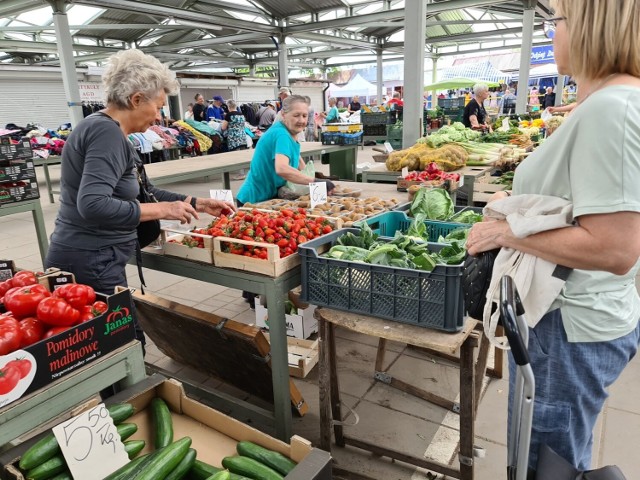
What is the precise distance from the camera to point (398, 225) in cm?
296

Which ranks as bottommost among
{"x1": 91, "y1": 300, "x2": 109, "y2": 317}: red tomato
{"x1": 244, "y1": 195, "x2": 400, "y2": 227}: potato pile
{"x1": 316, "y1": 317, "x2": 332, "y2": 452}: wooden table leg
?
{"x1": 316, "y1": 317, "x2": 332, "y2": 452}: wooden table leg

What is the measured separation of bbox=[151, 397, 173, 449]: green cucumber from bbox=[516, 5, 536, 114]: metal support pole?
11.9 m

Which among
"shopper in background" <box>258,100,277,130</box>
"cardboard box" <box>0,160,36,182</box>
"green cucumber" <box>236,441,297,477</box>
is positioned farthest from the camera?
"shopper in background" <box>258,100,277,130</box>

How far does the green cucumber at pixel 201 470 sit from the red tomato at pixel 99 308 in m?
0.61

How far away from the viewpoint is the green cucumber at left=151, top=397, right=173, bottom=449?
1.58 m

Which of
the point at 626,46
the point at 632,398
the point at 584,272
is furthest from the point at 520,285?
the point at 632,398

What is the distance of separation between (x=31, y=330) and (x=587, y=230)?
1662 mm

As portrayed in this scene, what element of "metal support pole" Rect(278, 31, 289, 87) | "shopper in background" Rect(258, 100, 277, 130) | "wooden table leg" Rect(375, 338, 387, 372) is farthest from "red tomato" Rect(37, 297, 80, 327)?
"shopper in background" Rect(258, 100, 277, 130)

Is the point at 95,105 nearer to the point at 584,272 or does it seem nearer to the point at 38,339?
the point at 38,339

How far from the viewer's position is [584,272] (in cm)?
120

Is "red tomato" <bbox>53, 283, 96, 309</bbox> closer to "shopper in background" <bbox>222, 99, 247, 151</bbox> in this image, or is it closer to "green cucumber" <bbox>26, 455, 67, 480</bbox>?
"green cucumber" <bbox>26, 455, 67, 480</bbox>

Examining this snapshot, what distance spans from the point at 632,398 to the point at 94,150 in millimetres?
3299

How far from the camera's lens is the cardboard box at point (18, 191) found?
436cm

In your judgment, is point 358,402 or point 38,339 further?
point 358,402
